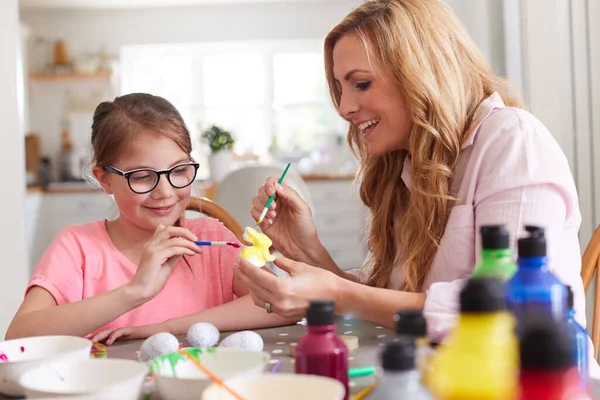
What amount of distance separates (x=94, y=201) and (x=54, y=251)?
5.22m

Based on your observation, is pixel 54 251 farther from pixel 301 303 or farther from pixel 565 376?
pixel 565 376

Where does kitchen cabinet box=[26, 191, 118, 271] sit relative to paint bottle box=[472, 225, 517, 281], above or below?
below

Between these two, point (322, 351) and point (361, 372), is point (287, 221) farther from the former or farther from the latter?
point (322, 351)

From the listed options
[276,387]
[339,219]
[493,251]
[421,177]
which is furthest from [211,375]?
[339,219]

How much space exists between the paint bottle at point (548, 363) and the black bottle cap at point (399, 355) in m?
0.10

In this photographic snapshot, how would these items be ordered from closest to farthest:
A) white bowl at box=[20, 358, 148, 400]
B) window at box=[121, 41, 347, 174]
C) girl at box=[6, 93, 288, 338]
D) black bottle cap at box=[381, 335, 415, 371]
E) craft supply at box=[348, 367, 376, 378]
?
black bottle cap at box=[381, 335, 415, 371]
white bowl at box=[20, 358, 148, 400]
craft supply at box=[348, 367, 376, 378]
girl at box=[6, 93, 288, 338]
window at box=[121, 41, 347, 174]

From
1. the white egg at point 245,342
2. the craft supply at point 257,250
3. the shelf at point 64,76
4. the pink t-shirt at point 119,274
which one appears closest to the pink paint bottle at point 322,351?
the white egg at point 245,342

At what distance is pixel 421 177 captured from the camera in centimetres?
144

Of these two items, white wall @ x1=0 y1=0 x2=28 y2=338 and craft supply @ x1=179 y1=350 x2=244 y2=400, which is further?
white wall @ x1=0 y1=0 x2=28 y2=338

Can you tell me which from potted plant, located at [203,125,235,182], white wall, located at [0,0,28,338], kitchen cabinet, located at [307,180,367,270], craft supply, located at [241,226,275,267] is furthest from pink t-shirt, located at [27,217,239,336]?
kitchen cabinet, located at [307,180,367,270]

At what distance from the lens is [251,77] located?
7578 mm

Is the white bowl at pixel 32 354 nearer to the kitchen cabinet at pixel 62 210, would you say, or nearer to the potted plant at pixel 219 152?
the potted plant at pixel 219 152

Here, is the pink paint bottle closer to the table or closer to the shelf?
the table

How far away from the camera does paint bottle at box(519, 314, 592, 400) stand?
1.55 ft
